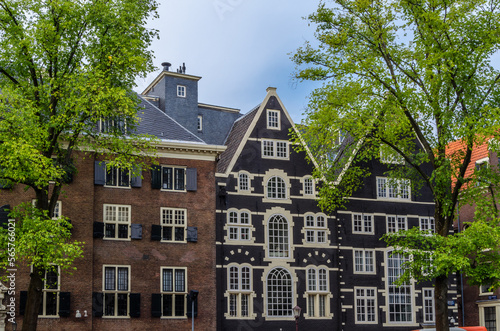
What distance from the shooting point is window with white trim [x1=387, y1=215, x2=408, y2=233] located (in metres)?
45.8

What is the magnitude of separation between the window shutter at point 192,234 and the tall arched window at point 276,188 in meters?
5.95

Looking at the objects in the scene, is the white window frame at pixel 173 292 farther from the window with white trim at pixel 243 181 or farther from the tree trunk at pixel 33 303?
the tree trunk at pixel 33 303

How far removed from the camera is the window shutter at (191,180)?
39156mm

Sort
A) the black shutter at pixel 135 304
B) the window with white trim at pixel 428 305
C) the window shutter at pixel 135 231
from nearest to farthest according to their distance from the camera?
the black shutter at pixel 135 304 → the window shutter at pixel 135 231 → the window with white trim at pixel 428 305

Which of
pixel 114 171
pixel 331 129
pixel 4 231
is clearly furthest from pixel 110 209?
pixel 331 129

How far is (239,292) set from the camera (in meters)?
40.0

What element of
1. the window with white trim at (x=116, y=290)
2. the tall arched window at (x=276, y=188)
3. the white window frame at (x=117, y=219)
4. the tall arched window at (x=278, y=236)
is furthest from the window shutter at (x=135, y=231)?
the tall arched window at (x=276, y=188)

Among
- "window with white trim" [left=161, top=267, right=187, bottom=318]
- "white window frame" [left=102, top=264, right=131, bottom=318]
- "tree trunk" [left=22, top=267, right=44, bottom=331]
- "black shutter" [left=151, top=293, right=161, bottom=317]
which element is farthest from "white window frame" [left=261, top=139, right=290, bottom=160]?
"tree trunk" [left=22, top=267, right=44, bottom=331]

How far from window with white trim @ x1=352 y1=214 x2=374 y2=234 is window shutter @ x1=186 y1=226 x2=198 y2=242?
11479mm

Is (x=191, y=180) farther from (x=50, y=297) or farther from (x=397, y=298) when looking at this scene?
(x=397, y=298)

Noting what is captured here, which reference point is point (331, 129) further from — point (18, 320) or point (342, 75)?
point (18, 320)

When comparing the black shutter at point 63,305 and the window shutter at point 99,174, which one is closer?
the black shutter at point 63,305

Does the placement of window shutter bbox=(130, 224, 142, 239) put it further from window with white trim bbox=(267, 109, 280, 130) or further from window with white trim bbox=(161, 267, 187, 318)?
window with white trim bbox=(267, 109, 280, 130)

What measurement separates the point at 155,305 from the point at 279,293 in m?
8.26
